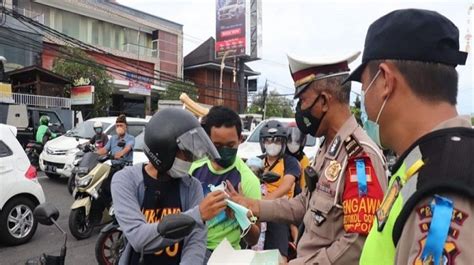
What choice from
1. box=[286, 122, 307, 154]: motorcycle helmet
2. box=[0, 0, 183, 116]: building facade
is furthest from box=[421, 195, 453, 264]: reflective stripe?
box=[0, 0, 183, 116]: building facade

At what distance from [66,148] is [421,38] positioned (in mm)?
10175

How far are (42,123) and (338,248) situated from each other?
12351 millimetres

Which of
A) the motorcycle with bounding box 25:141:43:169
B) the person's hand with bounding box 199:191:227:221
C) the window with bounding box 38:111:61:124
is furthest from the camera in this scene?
the window with bounding box 38:111:61:124

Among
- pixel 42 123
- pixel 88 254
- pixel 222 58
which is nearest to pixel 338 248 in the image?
pixel 88 254

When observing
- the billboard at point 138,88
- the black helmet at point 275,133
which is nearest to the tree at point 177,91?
the billboard at point 138,88

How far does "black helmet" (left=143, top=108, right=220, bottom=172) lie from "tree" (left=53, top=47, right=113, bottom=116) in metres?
22.1

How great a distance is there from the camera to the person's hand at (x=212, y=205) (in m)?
1.88

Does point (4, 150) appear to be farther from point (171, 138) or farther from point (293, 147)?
point (171, 138)

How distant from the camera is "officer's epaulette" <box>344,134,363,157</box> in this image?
5.74 feet

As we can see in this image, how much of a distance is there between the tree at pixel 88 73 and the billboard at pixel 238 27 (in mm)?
15772

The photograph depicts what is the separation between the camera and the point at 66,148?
10117 millimetres

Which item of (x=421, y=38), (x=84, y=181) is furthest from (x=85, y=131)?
(x=421, y=38)

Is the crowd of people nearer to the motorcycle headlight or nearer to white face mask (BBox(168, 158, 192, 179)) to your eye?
white face mask (BBox(168, 158, 192, 179))

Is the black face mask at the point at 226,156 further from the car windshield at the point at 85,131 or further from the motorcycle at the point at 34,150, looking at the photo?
the motorcycle at the point at 34,150
